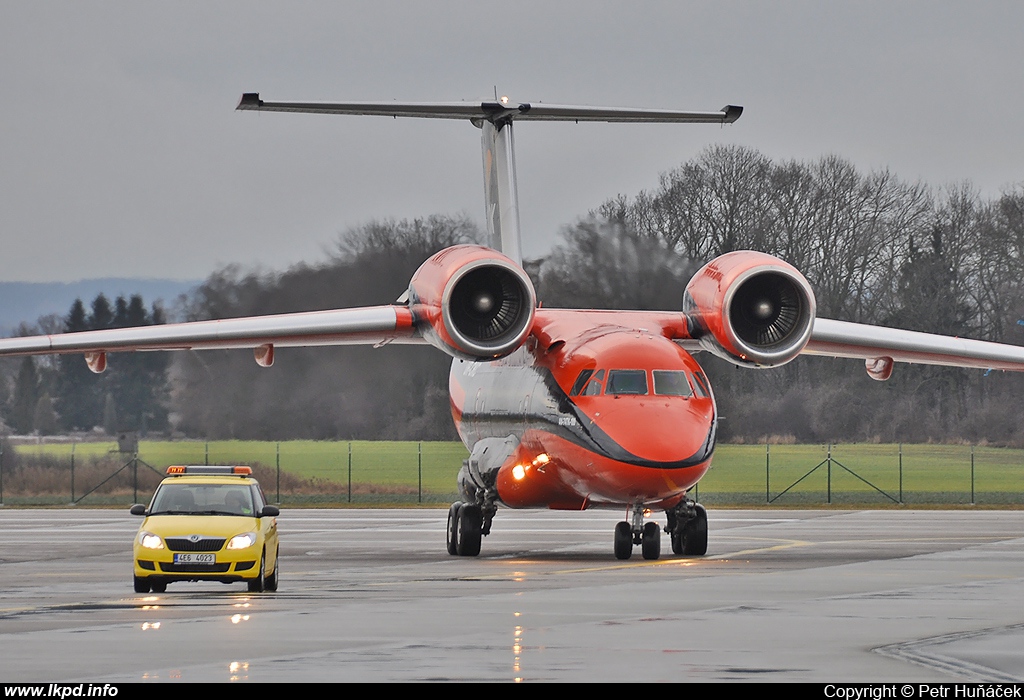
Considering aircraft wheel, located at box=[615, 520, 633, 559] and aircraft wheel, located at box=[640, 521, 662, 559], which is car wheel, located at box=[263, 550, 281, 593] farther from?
aircraft wheel, located at box=[640, 521, 662, 559]

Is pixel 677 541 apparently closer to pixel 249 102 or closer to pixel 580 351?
pixel 580 351

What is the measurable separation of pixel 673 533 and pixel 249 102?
27.2ft

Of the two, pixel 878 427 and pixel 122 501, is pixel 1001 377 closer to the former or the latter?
pixel 878 427

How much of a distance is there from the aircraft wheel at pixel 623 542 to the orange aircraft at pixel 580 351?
0.07ft

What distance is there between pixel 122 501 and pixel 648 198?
19.7 meters

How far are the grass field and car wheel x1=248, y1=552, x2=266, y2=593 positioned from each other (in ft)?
73.7

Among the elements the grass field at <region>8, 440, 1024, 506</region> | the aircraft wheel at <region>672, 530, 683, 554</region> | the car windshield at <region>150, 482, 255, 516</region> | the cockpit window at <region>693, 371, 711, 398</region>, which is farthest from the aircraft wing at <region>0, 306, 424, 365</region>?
the grass field at <region>8, 440, 1024, 506</region>

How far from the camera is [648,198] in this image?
52.6m

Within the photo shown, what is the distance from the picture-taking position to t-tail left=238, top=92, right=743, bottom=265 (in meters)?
24.4

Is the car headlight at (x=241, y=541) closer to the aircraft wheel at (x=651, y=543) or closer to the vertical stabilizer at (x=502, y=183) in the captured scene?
the aircraft wheel at (x=651, y=543)

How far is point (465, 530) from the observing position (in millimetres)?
23109

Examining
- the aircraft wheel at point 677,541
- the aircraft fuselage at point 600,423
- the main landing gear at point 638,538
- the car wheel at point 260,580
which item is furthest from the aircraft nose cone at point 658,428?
the car wheel at point 260,580
